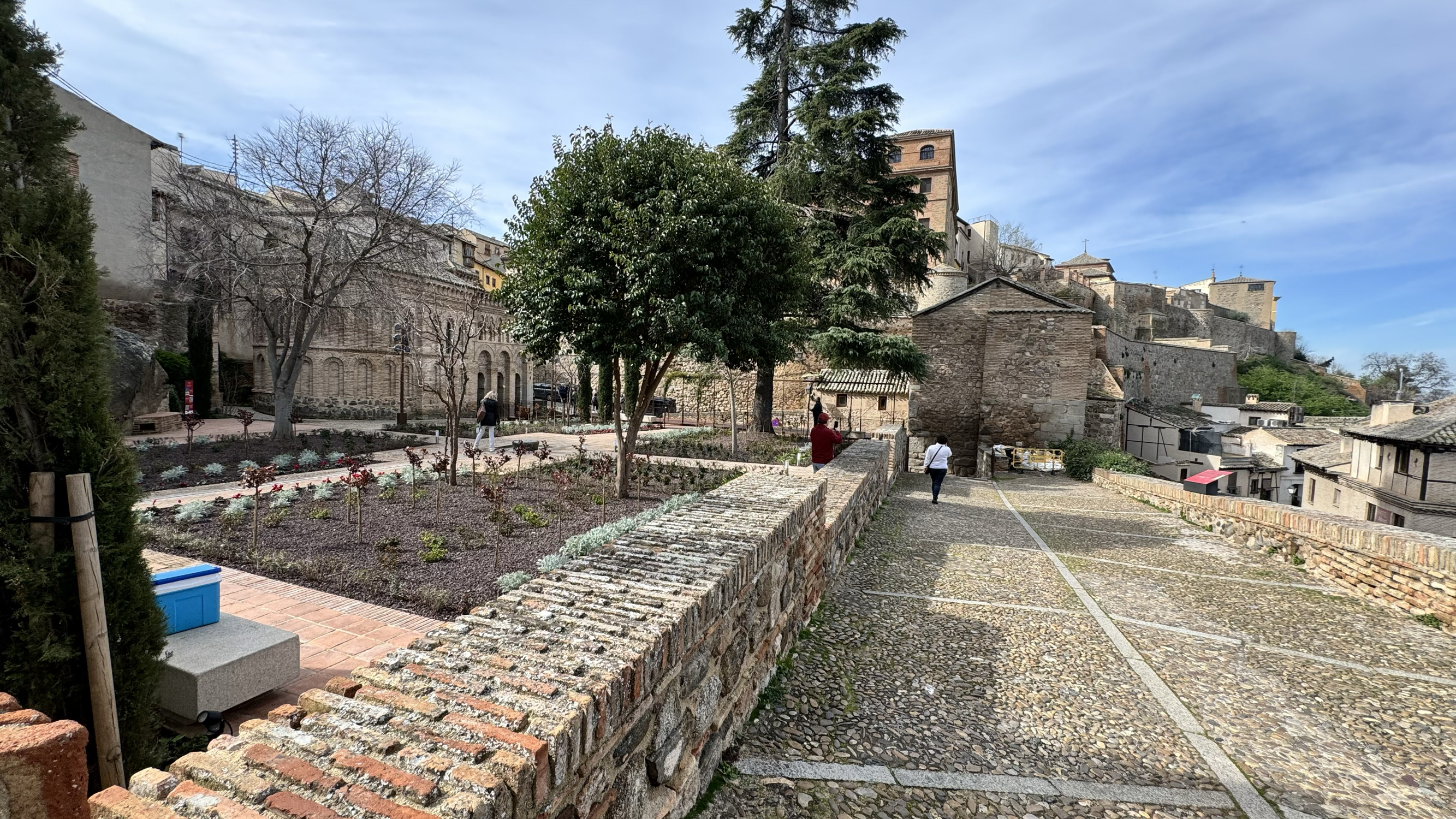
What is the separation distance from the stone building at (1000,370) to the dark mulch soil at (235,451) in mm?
14336

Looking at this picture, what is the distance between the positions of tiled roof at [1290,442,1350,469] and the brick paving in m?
26.2

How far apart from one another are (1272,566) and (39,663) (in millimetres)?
10790

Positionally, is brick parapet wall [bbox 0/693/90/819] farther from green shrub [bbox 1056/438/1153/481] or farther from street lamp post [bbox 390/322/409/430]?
street lamp post [bbox 390/322/409/430]

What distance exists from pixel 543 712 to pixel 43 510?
2.01m

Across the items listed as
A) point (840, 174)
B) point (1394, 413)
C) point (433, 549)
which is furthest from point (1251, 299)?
point (433, 549)

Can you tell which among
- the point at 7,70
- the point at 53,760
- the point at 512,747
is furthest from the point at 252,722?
the point at 7,70

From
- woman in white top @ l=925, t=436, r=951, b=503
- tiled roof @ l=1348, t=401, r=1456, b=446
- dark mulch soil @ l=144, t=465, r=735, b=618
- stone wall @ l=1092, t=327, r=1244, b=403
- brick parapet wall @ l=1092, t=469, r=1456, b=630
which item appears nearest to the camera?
dark mulch soil @ l=144, t=465, r=735, b=618

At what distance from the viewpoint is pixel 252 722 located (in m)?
1.52

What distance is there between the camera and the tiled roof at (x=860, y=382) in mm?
21531

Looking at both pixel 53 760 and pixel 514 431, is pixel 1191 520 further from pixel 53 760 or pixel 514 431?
pixel 514 431

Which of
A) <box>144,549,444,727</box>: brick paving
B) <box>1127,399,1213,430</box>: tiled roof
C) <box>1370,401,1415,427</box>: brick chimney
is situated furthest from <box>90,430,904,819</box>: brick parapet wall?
<box>1127,399,1213,430</box>: tiled roof

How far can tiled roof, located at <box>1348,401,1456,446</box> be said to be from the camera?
1397 centimetres

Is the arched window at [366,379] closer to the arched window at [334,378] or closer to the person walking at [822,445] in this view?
the arched window at [334,378]

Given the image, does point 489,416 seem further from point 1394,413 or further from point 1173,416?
point 1173,416
